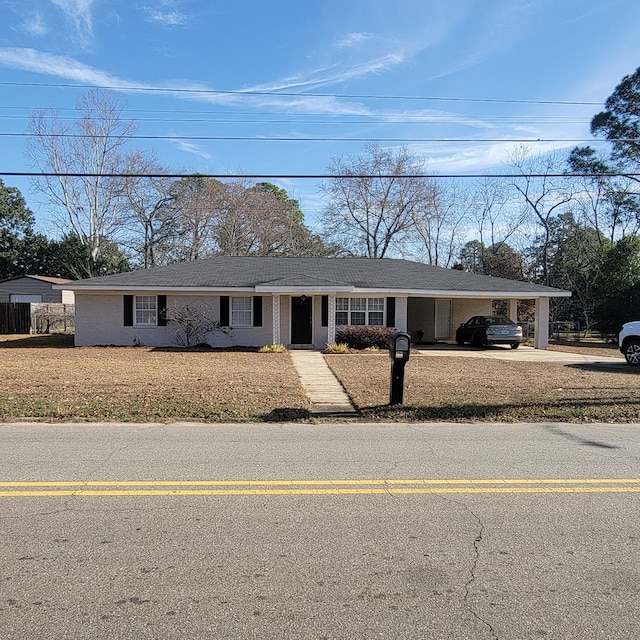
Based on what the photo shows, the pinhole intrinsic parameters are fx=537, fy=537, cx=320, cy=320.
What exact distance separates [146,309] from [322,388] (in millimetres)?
12517

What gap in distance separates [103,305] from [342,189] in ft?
81.9

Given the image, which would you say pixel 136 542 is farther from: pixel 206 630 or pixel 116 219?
pixel 116 219

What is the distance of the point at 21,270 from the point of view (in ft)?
165

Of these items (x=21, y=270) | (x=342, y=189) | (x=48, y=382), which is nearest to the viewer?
(x=48, y=382)

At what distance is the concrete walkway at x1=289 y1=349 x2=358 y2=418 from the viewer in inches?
375

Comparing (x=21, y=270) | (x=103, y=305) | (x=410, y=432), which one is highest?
(x=21, y=270)

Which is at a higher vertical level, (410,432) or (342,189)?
(342,189)

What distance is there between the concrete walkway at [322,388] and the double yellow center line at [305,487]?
12.5 ft

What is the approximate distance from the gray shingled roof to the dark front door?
1109mm

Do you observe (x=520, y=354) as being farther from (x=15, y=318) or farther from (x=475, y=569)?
(x=15, y=318)

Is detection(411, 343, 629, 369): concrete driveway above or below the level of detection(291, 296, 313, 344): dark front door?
below

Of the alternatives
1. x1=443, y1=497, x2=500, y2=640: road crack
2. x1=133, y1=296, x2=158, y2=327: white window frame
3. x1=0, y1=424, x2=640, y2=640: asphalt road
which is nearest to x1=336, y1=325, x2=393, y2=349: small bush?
x1=133, y1=296, x2=158, y2=327: white window frame

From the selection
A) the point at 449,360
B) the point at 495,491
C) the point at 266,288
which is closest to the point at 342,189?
the point at 266,288

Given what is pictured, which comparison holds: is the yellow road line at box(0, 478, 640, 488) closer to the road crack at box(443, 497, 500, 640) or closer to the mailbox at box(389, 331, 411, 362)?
the road crack at box(443, 497, 500, 640)
